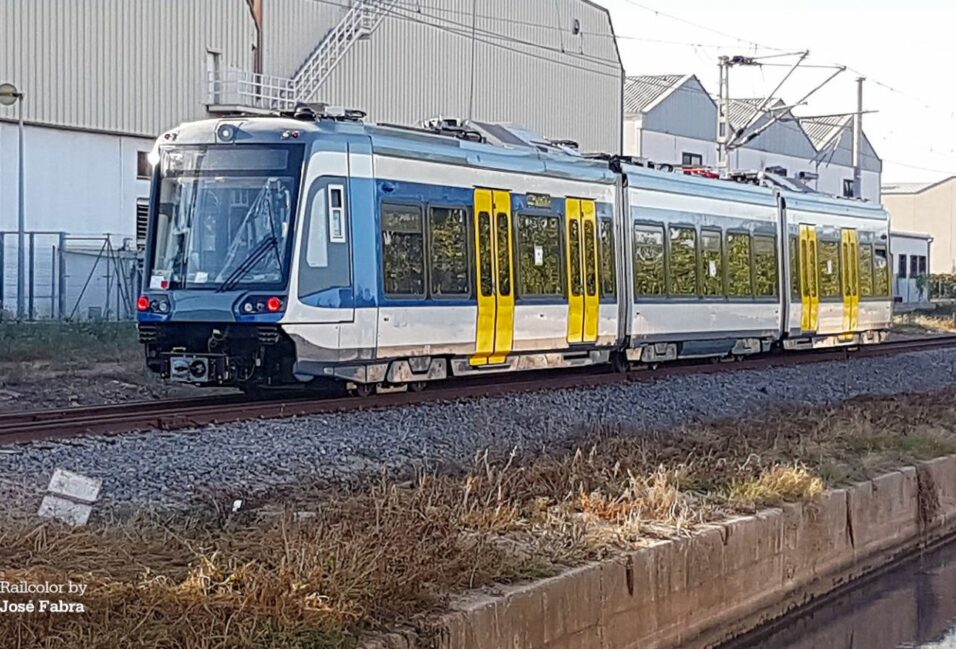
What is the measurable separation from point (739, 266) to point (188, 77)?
18339 mm

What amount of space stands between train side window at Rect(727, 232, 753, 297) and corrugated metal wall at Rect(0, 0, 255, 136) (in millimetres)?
16993

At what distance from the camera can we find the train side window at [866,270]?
30.0 metres

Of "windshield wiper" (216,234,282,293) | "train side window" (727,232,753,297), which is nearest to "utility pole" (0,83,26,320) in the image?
"train side window" (727,232,753,297)

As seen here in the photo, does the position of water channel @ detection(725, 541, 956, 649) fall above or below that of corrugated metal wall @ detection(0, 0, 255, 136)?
below

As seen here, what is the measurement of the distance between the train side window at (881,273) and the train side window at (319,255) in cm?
1776

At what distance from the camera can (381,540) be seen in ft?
25.4

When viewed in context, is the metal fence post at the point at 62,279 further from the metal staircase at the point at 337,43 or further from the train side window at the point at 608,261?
the train side window at the point at 608,261

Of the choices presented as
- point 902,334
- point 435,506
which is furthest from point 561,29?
point 435,506

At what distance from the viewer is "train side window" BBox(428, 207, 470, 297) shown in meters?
17.0

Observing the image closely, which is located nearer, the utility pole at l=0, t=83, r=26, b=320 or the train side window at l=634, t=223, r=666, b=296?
Result: the train side window at l=634, t=223, r=666, b=296

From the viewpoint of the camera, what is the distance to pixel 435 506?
9.03m

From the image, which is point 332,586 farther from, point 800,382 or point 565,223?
point 800,382

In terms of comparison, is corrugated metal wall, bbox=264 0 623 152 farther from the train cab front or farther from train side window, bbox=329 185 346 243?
train side window, bbox=329 185 346 243

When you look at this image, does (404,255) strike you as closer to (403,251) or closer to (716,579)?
(403,251)
